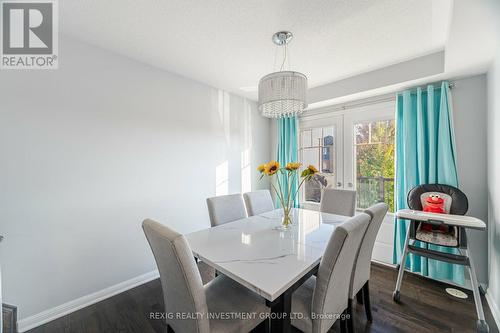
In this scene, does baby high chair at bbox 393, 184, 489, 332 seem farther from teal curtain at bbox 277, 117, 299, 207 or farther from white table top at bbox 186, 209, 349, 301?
teal curtain at bbox 277, 117, 299, 207

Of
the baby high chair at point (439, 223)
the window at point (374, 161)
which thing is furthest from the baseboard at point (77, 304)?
the window at point (374, 161)

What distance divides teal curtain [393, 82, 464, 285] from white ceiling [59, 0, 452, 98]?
53cm

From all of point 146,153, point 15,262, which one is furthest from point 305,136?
point 15,262

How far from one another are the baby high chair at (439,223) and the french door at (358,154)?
52 cm

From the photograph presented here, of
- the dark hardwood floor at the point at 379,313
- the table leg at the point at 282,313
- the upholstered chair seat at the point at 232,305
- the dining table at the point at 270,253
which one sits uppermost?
the dining table at the point at 270,253

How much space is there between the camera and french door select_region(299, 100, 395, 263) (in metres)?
2.73

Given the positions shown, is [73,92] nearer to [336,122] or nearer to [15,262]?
[15,262]

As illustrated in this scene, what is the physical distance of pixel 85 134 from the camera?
1944mm

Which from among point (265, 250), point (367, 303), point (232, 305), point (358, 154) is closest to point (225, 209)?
point (265, 250)

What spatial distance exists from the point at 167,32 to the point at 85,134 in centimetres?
121

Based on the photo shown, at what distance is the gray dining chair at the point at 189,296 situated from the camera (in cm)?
98

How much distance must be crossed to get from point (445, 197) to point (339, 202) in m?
1.01

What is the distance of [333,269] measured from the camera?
111cm

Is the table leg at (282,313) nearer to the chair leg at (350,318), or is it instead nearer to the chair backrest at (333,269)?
the chair backrest at (333,269)
